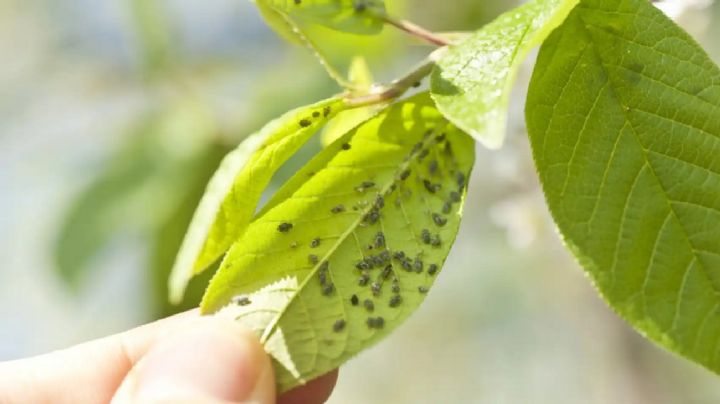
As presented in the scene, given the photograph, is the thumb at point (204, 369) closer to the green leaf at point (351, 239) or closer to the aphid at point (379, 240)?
the green leaf at point (351, 239)

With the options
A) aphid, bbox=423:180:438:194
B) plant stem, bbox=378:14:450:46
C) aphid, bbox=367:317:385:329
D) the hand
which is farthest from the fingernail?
plant stem, bbox=378:14:450:46

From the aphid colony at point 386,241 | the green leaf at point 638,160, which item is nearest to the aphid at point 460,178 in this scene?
the aphid colony at point 386,241

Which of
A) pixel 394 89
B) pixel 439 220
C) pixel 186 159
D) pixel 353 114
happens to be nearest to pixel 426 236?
pixel 439 220

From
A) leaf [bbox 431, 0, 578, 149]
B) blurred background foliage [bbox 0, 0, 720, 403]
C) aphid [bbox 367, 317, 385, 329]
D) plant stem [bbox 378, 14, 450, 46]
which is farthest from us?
blurred background foliage [bbox 0, 0, 720, 403]

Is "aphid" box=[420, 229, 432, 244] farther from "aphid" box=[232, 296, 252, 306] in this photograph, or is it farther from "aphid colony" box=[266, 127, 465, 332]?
"aphid" box=[232, 296, 252, 306]

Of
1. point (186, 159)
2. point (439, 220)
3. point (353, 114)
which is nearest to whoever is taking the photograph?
point (439, 220)

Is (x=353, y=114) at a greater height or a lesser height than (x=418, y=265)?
greater

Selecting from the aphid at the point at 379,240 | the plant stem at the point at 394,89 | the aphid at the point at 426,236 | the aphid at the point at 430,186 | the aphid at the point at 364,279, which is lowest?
the aphid at the point at 364,279

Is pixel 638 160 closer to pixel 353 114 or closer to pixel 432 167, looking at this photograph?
pixel 432 167
